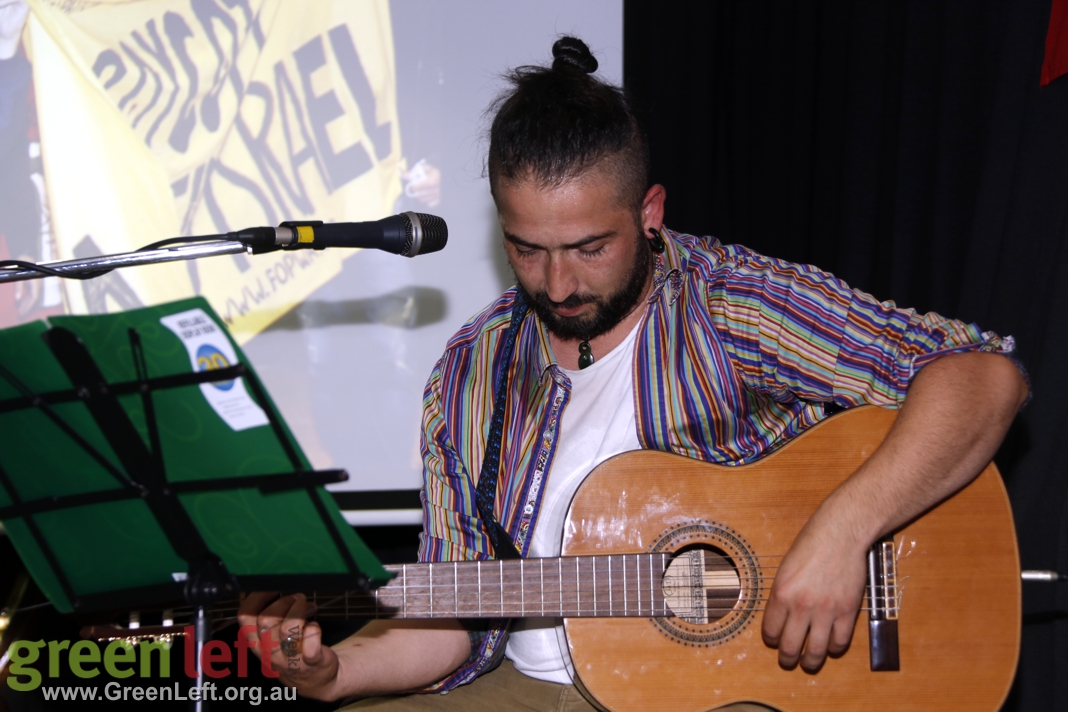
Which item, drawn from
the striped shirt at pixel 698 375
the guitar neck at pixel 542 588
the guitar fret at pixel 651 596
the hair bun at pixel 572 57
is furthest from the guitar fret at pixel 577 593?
the hair bun at pixel 572 57

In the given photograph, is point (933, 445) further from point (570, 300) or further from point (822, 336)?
point (570, 300)

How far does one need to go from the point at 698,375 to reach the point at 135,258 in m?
1.13

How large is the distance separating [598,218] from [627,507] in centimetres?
57

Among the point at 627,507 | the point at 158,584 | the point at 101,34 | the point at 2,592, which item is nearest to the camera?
the point at 158,584

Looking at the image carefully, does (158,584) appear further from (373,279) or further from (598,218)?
(373,279)

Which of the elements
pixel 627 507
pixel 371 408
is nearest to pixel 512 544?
pixel 627 507

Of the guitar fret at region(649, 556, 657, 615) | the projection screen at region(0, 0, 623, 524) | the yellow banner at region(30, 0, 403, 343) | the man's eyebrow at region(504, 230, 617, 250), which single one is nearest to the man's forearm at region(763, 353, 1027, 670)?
the guitar fret at region(649, 556, 657, 615)

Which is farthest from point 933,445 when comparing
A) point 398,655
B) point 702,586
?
point 398,655

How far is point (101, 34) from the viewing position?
8.20 ft

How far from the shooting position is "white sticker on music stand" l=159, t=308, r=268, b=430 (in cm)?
100

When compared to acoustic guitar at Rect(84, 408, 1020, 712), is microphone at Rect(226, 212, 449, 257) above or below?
above

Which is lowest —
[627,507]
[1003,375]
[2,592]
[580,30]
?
[2,592]

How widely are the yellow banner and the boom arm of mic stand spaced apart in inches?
50.4

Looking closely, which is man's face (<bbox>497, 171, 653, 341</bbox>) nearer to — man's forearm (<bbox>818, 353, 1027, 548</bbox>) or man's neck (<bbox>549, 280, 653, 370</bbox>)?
man's neck (<bbox>549, 280, 653, 370</bbox>)
